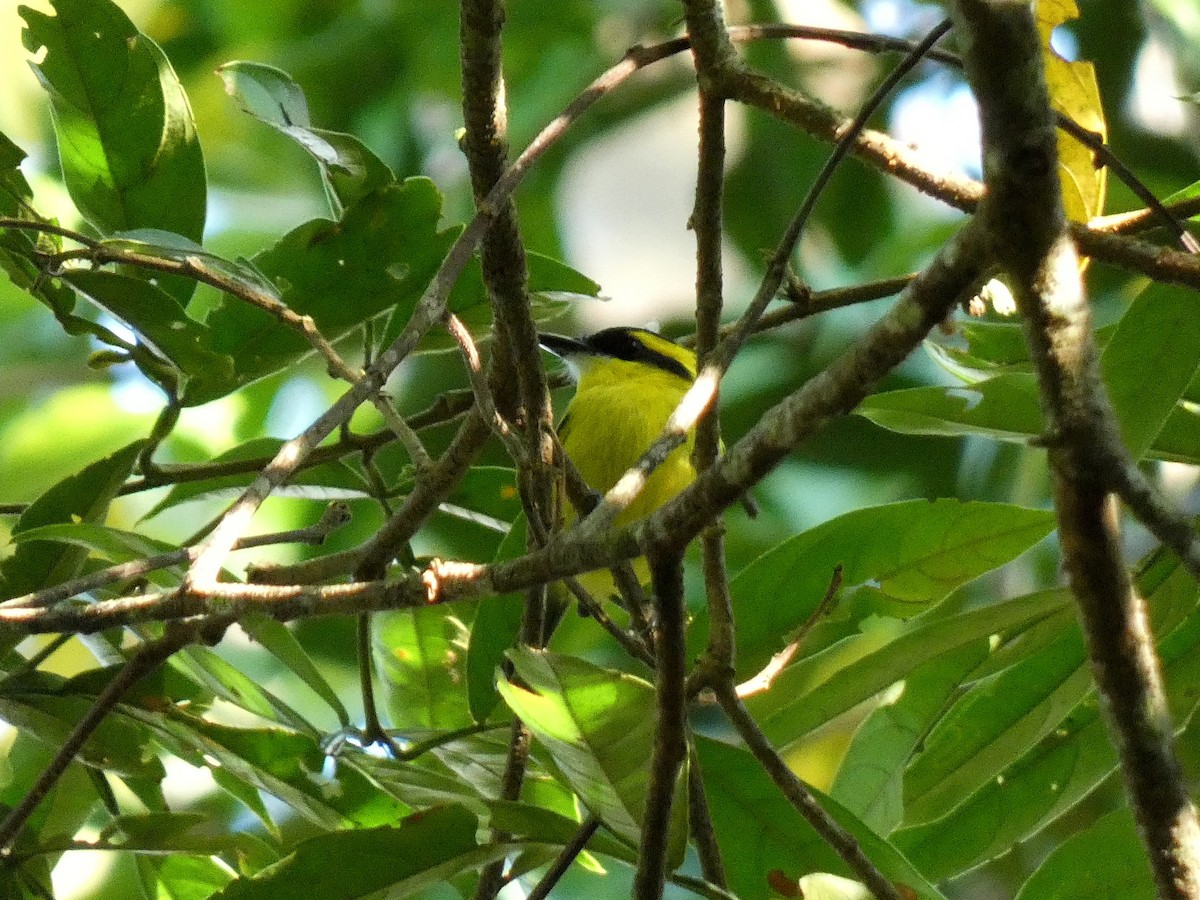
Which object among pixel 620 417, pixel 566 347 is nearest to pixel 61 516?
pixel 620 417

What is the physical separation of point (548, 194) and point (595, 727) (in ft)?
9.73

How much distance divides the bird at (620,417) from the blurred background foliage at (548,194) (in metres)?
0.46

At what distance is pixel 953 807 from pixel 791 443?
29.9 inches

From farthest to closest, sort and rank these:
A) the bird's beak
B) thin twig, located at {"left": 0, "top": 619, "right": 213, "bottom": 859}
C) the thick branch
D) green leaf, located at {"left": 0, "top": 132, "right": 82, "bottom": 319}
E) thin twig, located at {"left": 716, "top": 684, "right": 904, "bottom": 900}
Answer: the bird's beak → green leaf, located at {"left": 0, "top": 132, "right": 82, "bottom": 319} → thin twig, located at {"left": 0, "top": 619, "right": 213, "bottom": 859} → thin twig, located at {"left": 716, "top": 684, "right": 904, "bottom": 900} → the thick branch

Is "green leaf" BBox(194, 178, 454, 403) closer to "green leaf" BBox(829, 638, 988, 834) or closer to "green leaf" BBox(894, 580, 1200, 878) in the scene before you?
"green leaf" BBox(829, 638, 988, 834)

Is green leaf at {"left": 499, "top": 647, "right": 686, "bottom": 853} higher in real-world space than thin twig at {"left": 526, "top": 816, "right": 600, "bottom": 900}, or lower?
higher

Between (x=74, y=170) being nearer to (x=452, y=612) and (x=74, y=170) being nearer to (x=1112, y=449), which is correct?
(x=452, y=612)

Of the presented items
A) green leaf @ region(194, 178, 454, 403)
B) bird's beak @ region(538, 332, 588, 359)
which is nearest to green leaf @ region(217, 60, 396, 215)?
green leaf @ region(194, 178, 454, 403)

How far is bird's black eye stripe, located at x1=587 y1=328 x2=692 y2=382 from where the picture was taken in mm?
2977

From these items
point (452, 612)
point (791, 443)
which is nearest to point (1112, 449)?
point (791, 443)

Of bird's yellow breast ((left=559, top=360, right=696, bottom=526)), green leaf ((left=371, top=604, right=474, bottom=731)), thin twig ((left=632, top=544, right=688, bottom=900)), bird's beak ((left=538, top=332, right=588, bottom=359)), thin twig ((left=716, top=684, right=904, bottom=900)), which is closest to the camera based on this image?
thin twig ((left=632, top=544, right=688, bottom=900))

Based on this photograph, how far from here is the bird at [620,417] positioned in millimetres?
2217

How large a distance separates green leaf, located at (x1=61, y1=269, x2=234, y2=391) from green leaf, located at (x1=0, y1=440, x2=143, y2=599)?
0.13 meters

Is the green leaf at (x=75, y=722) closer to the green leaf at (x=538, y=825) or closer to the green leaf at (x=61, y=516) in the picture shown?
the green leaf at (x=61, y=516)
